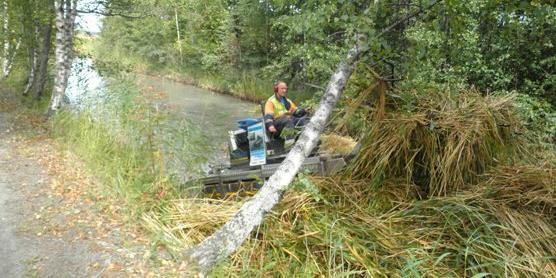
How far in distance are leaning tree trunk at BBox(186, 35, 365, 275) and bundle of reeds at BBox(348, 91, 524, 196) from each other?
1047 mm

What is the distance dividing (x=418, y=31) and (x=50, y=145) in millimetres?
6743

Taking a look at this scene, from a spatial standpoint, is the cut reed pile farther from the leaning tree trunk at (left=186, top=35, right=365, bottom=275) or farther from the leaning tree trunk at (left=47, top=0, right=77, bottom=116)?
the leaning tree trunk at (left=47, top=0, right=77, bottom=116)

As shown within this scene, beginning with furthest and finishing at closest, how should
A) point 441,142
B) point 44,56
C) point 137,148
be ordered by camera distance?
point 44,56 → point 137,148 → point 441,142

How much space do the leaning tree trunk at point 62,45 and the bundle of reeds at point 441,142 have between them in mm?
6564

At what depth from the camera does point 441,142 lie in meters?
5.06

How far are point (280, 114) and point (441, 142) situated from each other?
2678mm

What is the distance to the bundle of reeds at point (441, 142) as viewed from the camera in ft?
16.0

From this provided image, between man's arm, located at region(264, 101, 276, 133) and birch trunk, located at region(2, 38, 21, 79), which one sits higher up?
birch trunk, located at region(2, 38, 21, 79)

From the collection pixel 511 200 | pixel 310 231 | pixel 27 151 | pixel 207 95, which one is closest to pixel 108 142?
pixel 27 151

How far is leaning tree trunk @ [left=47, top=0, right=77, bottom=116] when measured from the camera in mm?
8836

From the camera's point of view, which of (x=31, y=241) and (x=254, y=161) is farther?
(x=254, y=161)

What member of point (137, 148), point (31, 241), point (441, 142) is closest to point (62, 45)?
point (137, 148)

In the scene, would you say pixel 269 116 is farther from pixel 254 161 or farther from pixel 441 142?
pixel 441 142

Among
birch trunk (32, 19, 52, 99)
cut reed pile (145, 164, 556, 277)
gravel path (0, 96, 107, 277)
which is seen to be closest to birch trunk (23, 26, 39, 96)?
birch trunk (32, 19, 52, 99)
